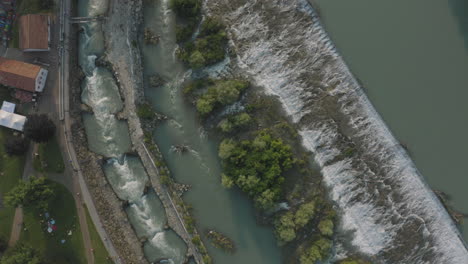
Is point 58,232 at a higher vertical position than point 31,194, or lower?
lower

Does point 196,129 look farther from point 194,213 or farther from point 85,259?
point 85,259

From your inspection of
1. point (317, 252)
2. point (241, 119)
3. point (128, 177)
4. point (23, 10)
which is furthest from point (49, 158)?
point (317, 252)

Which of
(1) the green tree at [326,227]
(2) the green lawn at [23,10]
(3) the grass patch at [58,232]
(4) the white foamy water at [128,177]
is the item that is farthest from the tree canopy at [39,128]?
(1) the green tree at [326,227]

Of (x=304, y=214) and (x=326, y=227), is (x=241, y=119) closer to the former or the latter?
(x=304, y=214)

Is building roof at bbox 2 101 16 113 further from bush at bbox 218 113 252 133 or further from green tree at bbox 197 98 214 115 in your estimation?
bush at bbox 218 113 252 133

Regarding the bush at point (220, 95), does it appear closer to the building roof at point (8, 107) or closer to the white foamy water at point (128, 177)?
the white foamy water at point (128, 177)

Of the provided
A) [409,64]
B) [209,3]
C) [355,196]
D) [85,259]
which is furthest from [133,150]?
[409,64]
